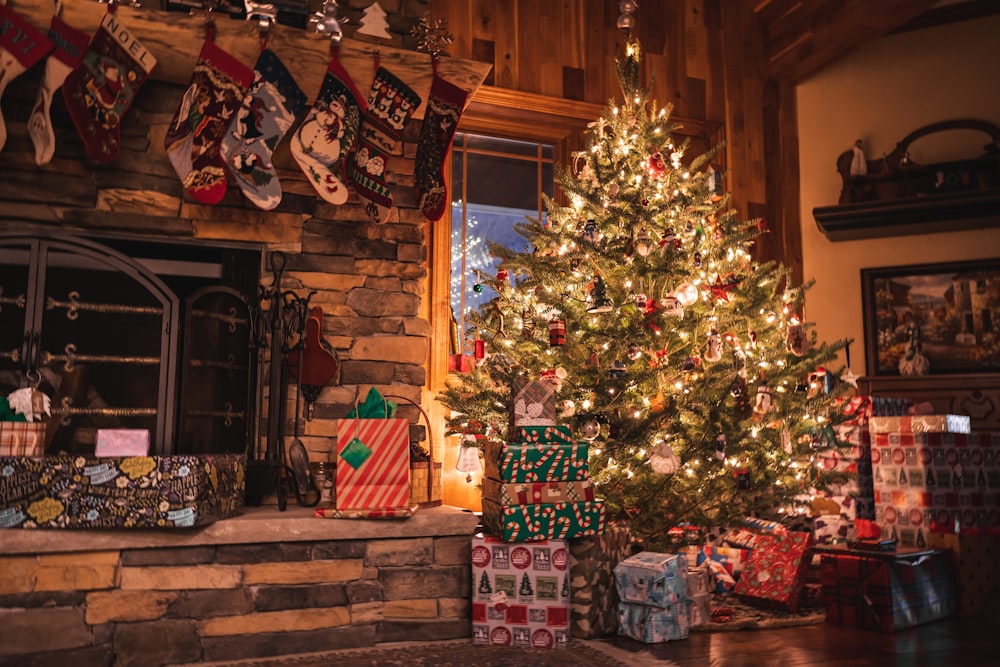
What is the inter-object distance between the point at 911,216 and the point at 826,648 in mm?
3153

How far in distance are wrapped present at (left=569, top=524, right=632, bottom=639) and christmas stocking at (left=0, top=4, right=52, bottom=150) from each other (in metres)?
2.50

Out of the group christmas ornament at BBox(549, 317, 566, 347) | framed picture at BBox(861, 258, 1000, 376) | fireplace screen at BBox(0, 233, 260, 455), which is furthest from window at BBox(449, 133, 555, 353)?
framed picture at BBox(861, 258, 1000, 376)

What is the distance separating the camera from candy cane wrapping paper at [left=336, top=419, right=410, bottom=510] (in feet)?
9.25

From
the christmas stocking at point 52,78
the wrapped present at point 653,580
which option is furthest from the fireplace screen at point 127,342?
the wrapped present at point 653,580

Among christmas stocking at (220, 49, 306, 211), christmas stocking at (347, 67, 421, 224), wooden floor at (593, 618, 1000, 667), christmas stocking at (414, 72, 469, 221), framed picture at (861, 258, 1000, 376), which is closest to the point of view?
wooden floor at (593, 618, 1000, 667)

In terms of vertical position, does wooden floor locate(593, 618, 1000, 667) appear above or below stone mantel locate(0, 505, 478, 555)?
below

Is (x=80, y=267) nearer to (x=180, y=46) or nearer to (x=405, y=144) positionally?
(x=180, y=46)

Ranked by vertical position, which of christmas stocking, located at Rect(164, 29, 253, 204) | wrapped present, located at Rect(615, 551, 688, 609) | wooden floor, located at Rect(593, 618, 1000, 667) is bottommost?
wooden floor, located at Rect(593, 618, 1000, 667)

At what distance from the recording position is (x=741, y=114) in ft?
18.5

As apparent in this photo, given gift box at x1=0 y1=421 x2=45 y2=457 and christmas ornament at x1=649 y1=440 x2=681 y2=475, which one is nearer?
gift box at x1=0 y1=421 x2=45 y2=457

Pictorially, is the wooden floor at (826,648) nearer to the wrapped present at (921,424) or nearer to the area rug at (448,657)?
the area rug at (448,657)

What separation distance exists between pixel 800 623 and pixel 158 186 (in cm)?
301

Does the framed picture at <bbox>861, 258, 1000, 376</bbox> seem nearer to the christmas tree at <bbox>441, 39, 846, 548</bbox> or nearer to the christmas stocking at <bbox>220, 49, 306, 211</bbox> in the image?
the christmas tree at <bbox>441, 39, 846, 548</bbox>

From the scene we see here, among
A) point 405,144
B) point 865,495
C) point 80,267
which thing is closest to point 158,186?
point 80,267
